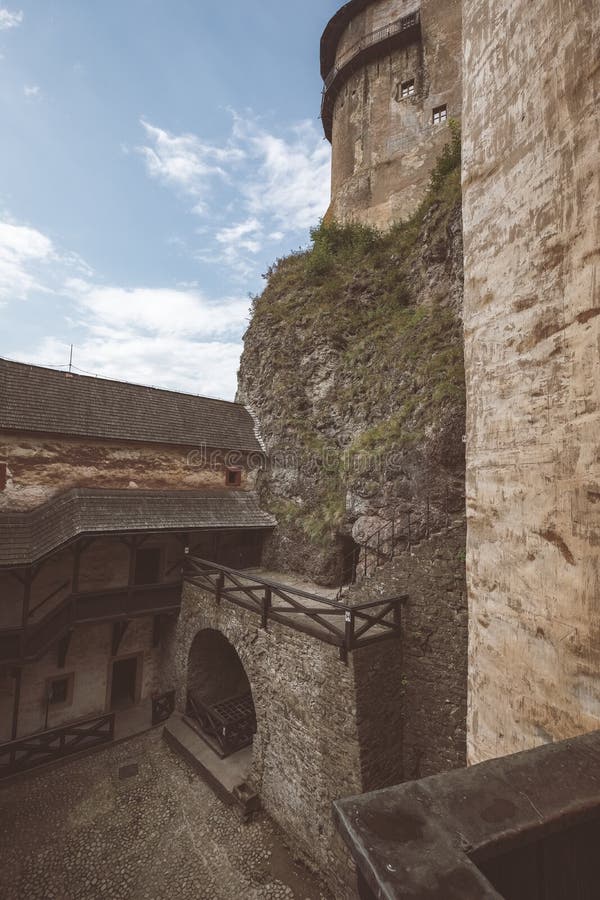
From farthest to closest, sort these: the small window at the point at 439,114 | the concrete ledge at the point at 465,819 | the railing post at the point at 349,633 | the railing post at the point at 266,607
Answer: the small window at the point at 439,114
the railing post at the point at 266,607
the railing post at the point at 349,633
the concrete ledge at the point at 465,819

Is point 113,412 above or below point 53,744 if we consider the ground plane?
above

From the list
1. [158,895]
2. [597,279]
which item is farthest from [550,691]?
[158,895]

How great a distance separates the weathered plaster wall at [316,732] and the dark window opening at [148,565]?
488 cm

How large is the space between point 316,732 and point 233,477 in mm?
8147

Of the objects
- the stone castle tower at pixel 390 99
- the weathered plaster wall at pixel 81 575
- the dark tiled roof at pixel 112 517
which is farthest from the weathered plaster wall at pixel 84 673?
the stone castle tower at pixel 390 99

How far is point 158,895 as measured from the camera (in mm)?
6684

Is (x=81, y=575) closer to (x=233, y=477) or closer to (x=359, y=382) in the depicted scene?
(x=233, y=477)

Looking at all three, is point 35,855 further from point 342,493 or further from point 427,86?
point 427,86

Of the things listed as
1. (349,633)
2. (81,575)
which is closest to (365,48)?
(349,633)

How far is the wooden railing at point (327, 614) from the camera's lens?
6766 millimetres

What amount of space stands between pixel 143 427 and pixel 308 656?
8267 millimetres

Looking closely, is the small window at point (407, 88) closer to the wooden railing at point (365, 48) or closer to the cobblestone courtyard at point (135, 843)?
the wooden railing at point (365, 48)

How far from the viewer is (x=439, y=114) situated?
13953 mm

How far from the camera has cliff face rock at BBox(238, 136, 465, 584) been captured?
8586 millimetres
